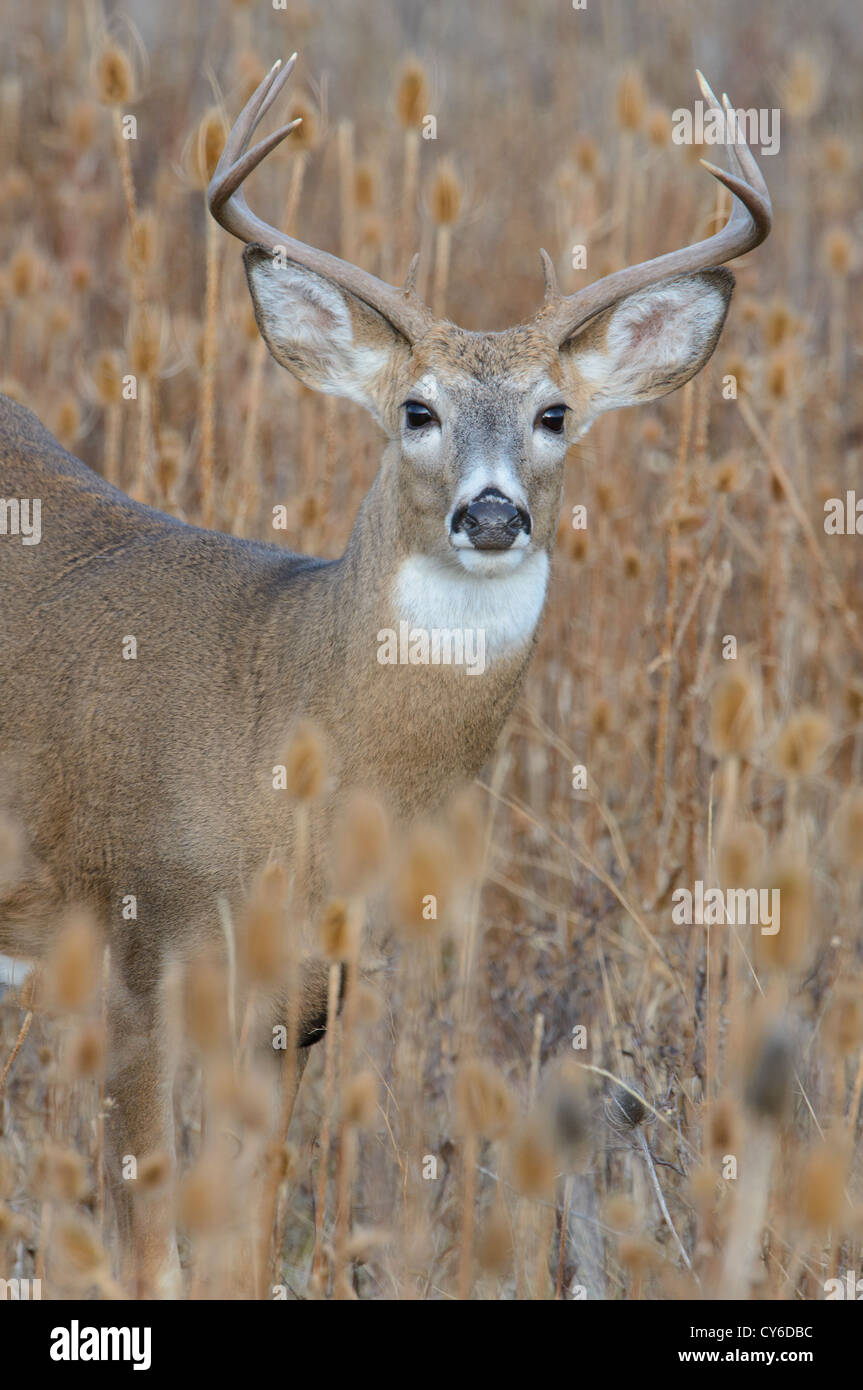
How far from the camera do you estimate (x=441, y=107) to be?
10070mm

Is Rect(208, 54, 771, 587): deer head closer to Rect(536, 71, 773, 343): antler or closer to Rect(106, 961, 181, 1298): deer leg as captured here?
Rect(536, 71, 773, 343): antler

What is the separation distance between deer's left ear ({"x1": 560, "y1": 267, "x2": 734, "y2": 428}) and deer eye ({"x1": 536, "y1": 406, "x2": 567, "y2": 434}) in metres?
0.28

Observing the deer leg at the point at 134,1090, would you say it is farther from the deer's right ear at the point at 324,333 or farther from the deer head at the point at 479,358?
the deer's right ear at the point at 324,333

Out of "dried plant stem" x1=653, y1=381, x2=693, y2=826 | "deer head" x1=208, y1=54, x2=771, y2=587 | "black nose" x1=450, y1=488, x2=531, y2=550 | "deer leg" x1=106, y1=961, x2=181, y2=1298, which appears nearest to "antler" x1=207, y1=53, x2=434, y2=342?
"deer head" x1=208, y1=54, x2=771, y2=587

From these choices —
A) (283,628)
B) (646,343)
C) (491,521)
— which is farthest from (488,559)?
(646,343)

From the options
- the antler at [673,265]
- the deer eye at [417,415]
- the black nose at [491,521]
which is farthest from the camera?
the antler at [673,265]

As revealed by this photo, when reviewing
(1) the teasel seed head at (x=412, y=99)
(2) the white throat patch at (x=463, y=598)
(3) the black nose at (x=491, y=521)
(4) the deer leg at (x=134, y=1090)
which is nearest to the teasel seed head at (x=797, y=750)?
(3) the black nose at (x=491, y=521)

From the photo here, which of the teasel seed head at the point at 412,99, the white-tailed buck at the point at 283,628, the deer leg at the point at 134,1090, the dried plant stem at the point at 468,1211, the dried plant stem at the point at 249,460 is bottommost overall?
the dried plant stem at the point at 468,1211

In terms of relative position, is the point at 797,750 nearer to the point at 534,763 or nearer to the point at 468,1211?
the point at 468,1211

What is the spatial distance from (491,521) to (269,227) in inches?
36.9

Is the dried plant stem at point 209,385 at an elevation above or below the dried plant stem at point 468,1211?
above

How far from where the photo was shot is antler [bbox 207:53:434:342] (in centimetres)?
378

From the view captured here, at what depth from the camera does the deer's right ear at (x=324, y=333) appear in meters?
4.09

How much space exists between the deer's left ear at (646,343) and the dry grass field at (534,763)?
7.9 inches
